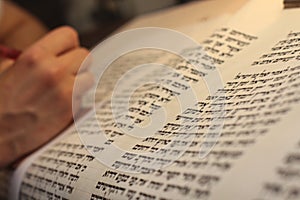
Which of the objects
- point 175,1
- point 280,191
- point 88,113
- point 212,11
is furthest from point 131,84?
point 175,1

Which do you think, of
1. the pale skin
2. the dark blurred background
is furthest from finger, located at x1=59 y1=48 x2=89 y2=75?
the dark blurred background

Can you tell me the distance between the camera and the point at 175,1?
1.17 meters

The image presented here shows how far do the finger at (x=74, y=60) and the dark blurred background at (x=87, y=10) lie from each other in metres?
0.65

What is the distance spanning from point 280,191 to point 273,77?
0.42ft

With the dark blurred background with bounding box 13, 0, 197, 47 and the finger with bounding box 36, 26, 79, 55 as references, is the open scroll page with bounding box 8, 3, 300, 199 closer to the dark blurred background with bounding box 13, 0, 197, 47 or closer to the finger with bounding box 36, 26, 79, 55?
the finger with bounding box 36, 26, 79, 55

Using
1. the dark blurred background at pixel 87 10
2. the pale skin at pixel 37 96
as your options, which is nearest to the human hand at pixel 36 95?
the pale skin at pixel 37 96

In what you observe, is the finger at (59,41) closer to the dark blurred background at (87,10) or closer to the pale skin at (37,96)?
the pale skin at (37,96)

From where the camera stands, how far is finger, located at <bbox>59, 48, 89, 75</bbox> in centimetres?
55

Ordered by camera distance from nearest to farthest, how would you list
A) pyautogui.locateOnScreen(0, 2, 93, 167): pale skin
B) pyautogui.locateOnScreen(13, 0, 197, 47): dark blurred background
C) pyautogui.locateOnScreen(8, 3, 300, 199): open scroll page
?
1. pyautogui.locateOnScreen(8, 3, 300, 199): open scroll page
2. pyautogui.locateOnScreen(0, 2, 93, 167): pale skin
3. pyautogui.locateOnScreen(13, 0, 197, 47): dark blurred background

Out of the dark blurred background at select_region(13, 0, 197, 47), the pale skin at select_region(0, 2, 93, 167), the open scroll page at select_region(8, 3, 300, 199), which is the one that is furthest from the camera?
the dark blurred background at select_region(13, 0, 197, 47)

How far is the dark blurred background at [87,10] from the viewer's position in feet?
4.07

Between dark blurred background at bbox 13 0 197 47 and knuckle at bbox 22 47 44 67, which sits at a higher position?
knuckle at bbox 22 47 44 67

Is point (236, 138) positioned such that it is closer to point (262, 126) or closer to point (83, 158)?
point (262, 126)

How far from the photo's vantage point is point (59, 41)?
552 millimetres
